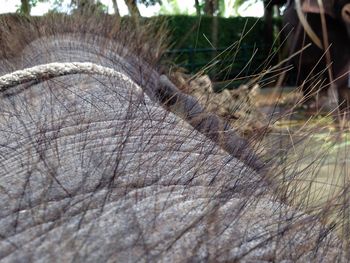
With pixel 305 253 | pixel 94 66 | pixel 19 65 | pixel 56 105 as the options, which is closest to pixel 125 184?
pixel 305 253

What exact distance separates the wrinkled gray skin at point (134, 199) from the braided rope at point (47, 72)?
151 millimetres

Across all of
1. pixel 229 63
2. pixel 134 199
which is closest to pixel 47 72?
pixel 229 63

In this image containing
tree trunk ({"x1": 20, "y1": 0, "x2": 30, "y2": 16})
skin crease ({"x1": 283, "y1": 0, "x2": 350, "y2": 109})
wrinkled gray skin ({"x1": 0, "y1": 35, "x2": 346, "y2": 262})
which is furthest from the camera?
skin crease ({"x1": 283, "y1": 0, "x2": 350, "y2": 109})

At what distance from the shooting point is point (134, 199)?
1.71 feet

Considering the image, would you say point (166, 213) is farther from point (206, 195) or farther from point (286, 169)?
point (286, 169)

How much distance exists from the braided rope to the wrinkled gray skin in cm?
15

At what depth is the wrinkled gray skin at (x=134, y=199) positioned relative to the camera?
454 mm

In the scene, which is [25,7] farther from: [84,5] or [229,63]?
[229,63]

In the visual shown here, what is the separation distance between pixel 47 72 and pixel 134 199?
0.51m

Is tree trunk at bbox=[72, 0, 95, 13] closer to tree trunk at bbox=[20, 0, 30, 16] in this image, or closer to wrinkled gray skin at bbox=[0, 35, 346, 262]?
tree trunk at bbox=[20, 0, 30, 16]

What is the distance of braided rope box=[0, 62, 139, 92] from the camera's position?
95 centimetres

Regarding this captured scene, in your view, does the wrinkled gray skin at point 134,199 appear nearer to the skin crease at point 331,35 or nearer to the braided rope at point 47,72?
the braided rope at point 47,72

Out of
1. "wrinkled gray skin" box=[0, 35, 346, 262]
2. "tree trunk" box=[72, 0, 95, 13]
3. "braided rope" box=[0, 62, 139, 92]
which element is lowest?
"wrinkled gray skin" box=[0, 35, 346, 262]

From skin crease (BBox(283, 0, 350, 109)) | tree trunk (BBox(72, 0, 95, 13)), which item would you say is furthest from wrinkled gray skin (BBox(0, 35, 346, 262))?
skin crease (BBox(283, 0, 350, 109))
